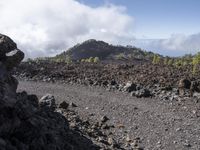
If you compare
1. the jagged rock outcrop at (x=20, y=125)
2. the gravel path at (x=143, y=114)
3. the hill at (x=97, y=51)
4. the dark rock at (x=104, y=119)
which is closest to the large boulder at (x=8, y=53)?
the jagged rock outcrop at (x=20, y=125)

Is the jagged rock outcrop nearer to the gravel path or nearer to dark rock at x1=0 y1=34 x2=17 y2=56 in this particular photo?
dark rock at x1=0 y1=34 x2=17 y2=56

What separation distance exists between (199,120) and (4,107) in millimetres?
11801

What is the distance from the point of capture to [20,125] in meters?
9.46

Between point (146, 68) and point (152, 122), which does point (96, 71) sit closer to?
point (146, 68)

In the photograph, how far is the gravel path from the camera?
15.9 m

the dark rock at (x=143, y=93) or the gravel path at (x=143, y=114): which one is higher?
the dark rock at (x=143, y=93)

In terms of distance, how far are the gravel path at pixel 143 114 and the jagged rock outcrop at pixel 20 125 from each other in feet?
13.8

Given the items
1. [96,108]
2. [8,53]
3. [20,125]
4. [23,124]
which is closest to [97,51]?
[96,108]

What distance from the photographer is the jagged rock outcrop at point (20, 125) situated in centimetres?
887

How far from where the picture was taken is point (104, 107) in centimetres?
2061

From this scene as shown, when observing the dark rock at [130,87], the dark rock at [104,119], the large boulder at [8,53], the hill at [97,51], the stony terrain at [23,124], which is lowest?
the dark rock at [104,119]

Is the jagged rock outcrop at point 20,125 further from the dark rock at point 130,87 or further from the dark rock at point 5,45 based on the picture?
the dark rock at point 130,87

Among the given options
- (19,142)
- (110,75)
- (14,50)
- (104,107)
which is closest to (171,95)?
(104,107)

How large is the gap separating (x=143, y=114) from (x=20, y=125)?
423 inches
